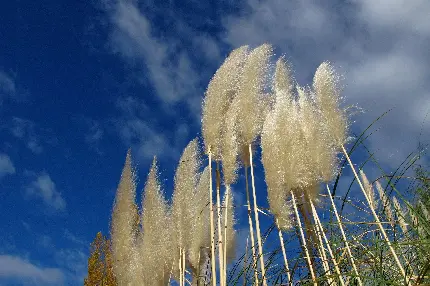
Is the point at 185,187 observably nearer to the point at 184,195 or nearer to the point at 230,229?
the point at 184,195

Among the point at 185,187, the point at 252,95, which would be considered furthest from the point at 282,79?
the point at 185,187

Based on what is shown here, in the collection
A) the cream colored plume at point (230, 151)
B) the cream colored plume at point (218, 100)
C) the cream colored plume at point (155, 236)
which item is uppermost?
the cream colored plume at point (218, 100)

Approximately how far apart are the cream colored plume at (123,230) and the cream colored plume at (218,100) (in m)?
0.74

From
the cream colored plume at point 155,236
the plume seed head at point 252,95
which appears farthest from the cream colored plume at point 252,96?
the cream colored plume at point 155,236

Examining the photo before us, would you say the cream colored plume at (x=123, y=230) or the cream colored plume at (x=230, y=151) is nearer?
the cream colored plume at (x=230, y=151)

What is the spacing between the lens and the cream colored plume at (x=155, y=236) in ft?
10.8

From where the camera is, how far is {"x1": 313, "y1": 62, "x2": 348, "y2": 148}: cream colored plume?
3.40m

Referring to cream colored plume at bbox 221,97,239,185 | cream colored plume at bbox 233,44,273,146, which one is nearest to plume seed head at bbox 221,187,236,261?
cream colored plume at bbox 221,97,239,185

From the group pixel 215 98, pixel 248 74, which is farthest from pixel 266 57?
pixel 215 98

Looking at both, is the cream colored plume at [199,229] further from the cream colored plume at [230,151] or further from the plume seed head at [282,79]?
the plume seed head at [282,79]

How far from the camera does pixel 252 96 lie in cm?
341

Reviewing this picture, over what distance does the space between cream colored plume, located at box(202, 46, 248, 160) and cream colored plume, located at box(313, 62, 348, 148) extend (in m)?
0.62

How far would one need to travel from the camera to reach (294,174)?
3.09m

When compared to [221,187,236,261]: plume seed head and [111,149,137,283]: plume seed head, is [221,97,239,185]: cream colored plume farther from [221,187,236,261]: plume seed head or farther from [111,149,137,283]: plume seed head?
[111,149,137,283]: plume seed head
